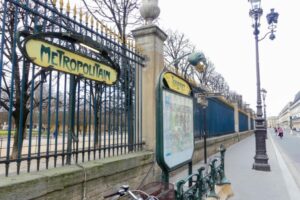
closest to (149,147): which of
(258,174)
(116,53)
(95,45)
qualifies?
(116,53)

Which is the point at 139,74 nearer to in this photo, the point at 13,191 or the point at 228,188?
the point at 228,188

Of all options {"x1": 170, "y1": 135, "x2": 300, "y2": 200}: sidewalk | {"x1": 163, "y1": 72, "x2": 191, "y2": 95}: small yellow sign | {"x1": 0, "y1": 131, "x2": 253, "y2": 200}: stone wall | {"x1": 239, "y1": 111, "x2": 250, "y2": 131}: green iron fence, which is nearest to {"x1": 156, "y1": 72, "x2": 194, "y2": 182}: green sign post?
{"x1": 163, "y1": 72, "x2": 191, "y2": 95}: small yellow sign

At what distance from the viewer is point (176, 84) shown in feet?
16.6

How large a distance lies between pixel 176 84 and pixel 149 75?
1.88 metres

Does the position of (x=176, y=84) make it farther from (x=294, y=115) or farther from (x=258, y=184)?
(x=294, y=115)

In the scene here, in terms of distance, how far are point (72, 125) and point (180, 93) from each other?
1.93 meters

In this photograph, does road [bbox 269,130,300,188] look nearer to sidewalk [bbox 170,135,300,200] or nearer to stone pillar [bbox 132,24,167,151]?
sidewalk [bbox 170,135,300,200]

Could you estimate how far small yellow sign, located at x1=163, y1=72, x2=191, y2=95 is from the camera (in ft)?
15.4

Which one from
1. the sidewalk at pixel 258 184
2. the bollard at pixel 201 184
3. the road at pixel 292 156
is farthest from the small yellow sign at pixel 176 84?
the road at pixel 292 156

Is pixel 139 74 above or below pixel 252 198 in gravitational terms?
above

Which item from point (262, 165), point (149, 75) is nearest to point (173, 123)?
point (149, 75)

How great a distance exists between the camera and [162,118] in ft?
13.7

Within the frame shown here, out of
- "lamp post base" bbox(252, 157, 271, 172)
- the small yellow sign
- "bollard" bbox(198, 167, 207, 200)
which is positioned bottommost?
"lamp post base" bbox(252, 157, 271, 172)

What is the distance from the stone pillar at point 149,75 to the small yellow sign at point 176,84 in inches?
49.7
